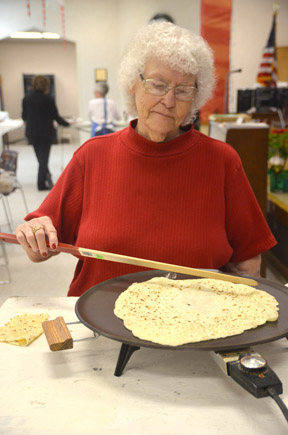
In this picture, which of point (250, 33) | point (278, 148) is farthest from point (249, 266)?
point (250, 33)

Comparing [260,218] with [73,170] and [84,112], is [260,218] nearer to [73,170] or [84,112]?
[73,170]

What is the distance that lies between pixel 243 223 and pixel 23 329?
29.0 inches

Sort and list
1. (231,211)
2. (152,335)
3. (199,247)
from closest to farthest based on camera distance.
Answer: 1. (152,335)
2. (199,247)
3. (231,211)

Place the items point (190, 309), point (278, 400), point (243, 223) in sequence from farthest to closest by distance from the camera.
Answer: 1. point (243, 223)
2. point (190, 309)
3. point (278, 400)

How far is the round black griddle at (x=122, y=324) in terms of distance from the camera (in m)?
0.87

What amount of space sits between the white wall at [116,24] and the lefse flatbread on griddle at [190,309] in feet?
21.3

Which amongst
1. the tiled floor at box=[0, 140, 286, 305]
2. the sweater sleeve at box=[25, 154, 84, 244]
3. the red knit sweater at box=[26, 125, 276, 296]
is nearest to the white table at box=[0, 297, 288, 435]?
the red knit sweater at box=[26, 125, 276, 296]

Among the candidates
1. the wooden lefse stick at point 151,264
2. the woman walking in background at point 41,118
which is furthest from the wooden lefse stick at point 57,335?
the woman walking in background at point 41,118

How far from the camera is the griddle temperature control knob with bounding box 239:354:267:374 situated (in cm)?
81

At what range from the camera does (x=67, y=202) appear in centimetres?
147

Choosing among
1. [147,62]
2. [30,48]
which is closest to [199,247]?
[147,62]

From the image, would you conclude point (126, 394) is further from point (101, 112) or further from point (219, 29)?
point (219, 29)

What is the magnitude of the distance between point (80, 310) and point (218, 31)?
718cm

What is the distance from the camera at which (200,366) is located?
961 mm
